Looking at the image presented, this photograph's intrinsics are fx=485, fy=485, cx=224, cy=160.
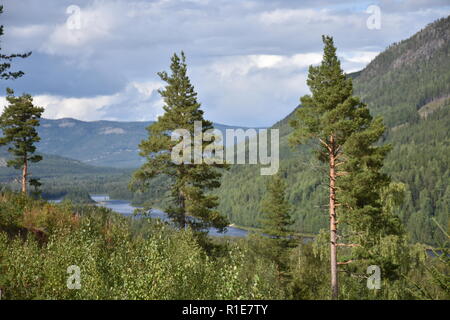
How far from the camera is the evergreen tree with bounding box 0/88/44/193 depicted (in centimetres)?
→ 4181

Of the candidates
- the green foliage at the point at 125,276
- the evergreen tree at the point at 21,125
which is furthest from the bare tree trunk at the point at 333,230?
the evergreen tree at the point at 21,125

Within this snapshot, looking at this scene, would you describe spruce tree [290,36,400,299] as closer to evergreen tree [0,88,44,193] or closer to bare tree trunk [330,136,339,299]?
bare tree trunk [330,136,339,299]

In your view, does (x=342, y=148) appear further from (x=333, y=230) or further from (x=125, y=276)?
(x=125, y=276)

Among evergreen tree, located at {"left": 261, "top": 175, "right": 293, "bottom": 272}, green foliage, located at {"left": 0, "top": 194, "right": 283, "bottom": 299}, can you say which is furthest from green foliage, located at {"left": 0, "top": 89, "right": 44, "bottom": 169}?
green foliage, located at {"left": 0, "top": 194, "right": 283, "bottom": 299}

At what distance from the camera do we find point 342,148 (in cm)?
2555

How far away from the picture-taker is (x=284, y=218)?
4991cm

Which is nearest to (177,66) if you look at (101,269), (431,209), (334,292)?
(334,292)

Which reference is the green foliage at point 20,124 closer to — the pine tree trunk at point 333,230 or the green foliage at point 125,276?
the pine tree trunk at point 333,230

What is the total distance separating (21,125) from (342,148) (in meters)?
29.4

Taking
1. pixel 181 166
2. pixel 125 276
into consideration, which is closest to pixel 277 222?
pixel 181 166

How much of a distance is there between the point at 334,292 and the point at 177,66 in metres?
15.7

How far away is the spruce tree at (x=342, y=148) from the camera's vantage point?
24.8m

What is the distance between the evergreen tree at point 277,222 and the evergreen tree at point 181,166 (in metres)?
20.6
